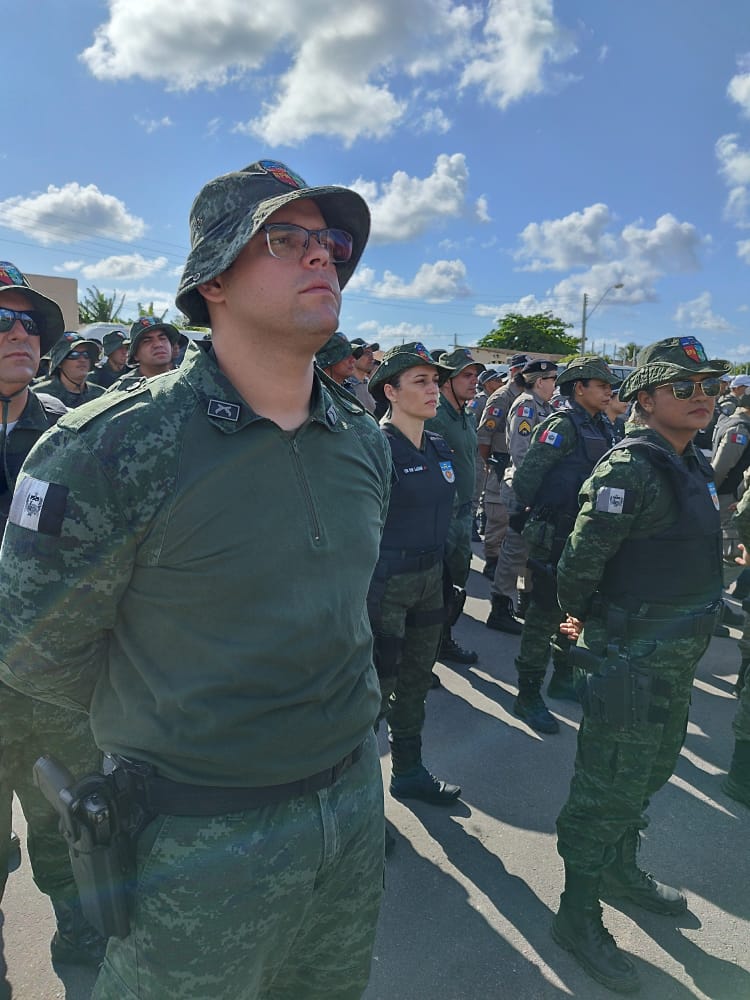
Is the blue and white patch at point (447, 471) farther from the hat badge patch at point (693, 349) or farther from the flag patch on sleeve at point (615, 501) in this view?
the hat badge patch at point (693, 349)

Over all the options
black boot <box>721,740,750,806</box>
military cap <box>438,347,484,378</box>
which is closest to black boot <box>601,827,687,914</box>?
black boot <box>721,740,750,806</box>

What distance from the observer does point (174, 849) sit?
124cm

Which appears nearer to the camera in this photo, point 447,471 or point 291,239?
point 291,239

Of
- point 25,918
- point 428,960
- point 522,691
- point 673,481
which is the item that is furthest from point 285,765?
point 522,691

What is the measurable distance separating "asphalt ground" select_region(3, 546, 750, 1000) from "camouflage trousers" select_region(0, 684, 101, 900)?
0.35 metres

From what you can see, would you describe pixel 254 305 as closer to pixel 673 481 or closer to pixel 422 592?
pixel 673 481

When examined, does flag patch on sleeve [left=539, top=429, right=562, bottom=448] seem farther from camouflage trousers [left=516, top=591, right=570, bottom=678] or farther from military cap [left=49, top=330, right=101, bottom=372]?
military cap [left=49, top=330, right=101, bottom=372]

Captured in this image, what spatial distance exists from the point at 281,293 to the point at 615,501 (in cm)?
160

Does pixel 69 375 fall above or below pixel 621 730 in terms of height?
above

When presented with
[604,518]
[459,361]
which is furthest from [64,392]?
[604,518]

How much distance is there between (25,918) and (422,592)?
2071 millimetres

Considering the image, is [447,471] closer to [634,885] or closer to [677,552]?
[677,552]

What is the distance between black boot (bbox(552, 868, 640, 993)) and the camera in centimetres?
228

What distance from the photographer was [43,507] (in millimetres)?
1184
